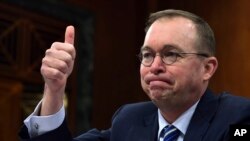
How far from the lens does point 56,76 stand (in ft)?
3.70

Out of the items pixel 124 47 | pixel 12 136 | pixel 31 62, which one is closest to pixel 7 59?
pixel 31 62

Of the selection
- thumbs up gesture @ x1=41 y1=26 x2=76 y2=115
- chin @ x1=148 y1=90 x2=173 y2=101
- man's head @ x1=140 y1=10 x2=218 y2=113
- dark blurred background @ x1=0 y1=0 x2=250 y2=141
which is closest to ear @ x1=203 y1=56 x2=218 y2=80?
man's head @ x1=140 y1=10 x2=218 y2=113

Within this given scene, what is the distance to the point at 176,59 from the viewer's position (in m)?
1.23

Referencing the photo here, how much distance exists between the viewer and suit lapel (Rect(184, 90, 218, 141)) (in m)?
1.19

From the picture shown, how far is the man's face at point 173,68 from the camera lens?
121cm

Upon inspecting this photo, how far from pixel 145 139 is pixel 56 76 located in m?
0.29

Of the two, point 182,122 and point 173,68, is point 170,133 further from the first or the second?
point 173,68

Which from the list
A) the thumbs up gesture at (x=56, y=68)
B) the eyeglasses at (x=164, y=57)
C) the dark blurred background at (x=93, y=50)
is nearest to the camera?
the thumbs up gesture at (x=56, y=68)

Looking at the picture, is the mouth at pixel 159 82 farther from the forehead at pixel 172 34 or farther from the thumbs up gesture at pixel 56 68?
the thumbs up gesture at pixel 56 68

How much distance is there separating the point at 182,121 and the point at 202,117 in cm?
5

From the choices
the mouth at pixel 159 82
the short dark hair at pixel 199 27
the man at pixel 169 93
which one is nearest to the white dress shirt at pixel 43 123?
the man at pixel 169 93

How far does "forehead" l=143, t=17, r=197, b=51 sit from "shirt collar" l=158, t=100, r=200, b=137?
0.16 metres

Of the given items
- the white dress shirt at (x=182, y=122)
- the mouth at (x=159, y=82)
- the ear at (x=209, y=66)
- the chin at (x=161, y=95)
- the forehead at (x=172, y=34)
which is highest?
the forehead at (x=172, y=34)

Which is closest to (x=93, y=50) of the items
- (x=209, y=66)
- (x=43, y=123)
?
(x=209, y=66)
